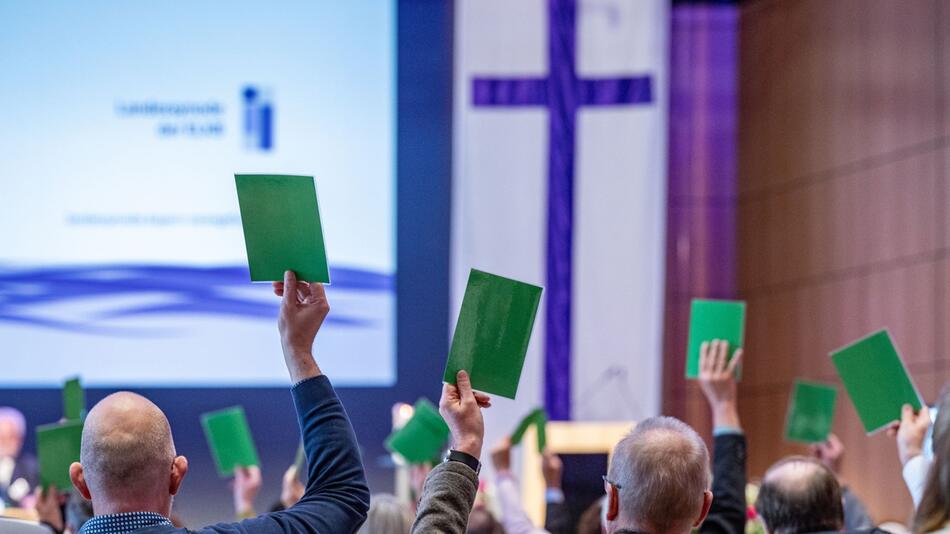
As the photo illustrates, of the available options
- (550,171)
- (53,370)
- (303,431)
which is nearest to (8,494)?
(53,370)

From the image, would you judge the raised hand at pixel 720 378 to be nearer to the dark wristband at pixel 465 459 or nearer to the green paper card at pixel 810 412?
the dark wristband at pixel 465 459

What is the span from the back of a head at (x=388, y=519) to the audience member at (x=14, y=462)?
4.32 metres

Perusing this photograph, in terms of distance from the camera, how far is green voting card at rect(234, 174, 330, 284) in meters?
2.00

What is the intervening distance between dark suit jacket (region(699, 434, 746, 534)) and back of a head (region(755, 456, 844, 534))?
9cm

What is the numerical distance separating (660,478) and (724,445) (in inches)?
30.4

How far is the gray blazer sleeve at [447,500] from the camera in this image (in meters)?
1.81

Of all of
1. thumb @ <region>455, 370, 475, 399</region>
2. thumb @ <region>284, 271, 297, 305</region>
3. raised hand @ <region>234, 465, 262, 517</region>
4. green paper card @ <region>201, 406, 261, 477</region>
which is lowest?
raised hand @ <region>234, 465, 262, 517</region>

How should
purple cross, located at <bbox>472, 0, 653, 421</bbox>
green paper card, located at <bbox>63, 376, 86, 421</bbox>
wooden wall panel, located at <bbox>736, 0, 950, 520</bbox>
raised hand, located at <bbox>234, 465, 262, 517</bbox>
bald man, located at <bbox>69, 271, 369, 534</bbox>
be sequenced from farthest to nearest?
purple cross, located at <bbox>472, 0, 653, 421</bbox> < wooden wall panel, located at <bbox>736, 0, 950, 520</bbox> < raised hand, located at <bbox>234, 465, 262, 517</bbox> < green paper card, located at <bbox>63, 376, 86, 421</bbox> < bald man, located at <bbox>69, 271, 369, 534</bbox>

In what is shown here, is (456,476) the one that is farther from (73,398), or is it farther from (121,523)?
(73,398)

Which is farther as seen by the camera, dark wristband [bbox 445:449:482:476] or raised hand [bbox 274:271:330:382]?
Result: raised hand [bbox 274:271:330:382]

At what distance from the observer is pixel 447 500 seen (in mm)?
1845

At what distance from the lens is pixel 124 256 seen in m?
7.32

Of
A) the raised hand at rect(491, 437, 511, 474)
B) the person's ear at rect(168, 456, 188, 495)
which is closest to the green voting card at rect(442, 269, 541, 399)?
the person's ear at rect(168, 456, 188, 495)

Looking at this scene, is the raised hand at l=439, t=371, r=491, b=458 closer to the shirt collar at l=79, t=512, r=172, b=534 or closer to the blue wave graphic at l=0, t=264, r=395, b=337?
the shirt collar at l=79, t=512, r=172, b=534
